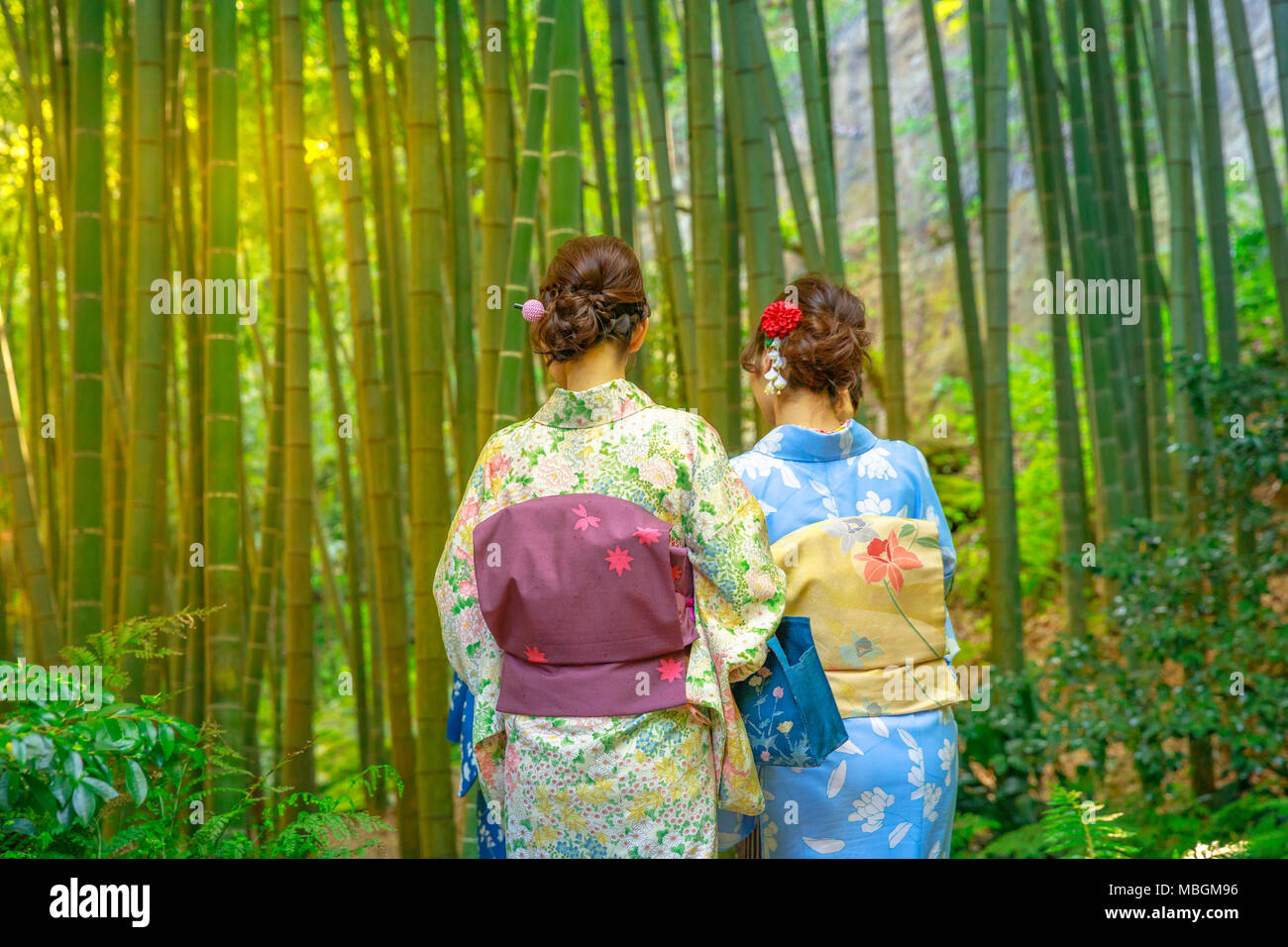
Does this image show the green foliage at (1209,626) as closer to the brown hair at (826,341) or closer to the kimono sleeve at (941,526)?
the kimono sleeve at (941,526)

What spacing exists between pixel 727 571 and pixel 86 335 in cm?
153

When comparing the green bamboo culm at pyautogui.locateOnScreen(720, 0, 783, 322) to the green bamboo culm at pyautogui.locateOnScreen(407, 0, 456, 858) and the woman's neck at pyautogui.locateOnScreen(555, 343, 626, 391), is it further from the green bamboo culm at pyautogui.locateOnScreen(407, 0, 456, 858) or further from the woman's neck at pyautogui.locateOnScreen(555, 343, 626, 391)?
the woman's neck at pyautogui.locateOnScreen(555, 343, 626, 391)

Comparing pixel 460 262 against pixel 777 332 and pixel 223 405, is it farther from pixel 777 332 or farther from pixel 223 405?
pixel 777 332

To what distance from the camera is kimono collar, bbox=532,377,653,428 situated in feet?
4.75

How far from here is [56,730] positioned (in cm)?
132

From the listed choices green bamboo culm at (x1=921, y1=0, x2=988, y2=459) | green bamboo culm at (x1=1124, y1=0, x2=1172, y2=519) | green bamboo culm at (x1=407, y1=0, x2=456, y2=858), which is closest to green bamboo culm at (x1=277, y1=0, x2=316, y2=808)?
green bamboo culm at (x1=407, y1=0, x2=456, y2=858)

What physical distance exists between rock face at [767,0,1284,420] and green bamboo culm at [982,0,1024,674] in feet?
15.7

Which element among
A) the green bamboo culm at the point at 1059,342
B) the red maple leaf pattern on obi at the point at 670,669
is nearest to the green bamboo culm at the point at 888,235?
the green bamboo culm at the point at 1059,342

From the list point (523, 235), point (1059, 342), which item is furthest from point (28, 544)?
point (1059, 342)

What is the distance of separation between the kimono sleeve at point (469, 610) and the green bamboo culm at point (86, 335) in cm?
109

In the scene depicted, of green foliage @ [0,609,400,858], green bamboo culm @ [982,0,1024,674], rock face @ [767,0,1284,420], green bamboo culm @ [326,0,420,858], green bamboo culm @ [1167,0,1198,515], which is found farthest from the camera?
rock face @ [767,0,1284,420]

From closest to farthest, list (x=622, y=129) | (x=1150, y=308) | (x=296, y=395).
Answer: (x=296, y=395) < (x=622, y=129) < (x=1150, y=308)

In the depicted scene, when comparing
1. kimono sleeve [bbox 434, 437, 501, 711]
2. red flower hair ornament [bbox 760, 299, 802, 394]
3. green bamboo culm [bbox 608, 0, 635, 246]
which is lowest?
kimono sleeve [bbox 434, 437, 501, 711]

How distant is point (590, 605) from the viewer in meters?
1.36
